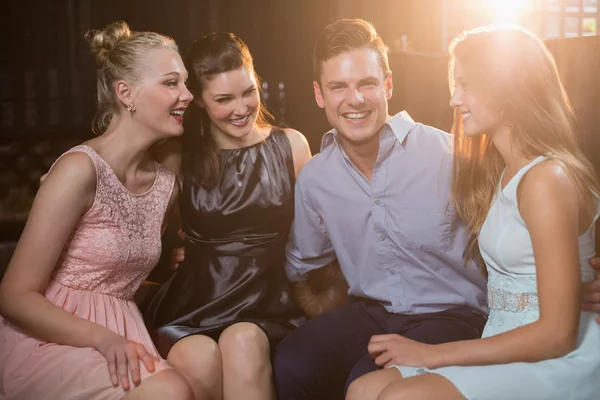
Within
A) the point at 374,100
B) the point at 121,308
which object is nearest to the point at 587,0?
the point at 374,100

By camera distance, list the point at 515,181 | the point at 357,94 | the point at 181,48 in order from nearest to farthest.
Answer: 1. the point at 515,181
2. the point at 357,94
3. the point at 181,48

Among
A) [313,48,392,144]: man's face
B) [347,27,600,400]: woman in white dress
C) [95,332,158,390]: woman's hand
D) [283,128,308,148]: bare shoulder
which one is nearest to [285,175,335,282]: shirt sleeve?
[283,128,308,148]: bare shoulder

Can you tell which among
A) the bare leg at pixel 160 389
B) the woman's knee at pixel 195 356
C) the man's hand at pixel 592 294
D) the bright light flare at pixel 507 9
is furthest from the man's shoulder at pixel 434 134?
the bright light flare at pixel 507 9

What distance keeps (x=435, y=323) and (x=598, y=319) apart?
0.44 metres

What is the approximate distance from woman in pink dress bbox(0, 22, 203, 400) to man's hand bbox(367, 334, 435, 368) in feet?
1.53

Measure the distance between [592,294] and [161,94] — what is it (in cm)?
123

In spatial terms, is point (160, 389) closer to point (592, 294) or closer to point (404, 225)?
point (404, 225)

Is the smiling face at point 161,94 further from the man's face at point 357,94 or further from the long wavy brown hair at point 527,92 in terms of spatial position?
the long wavy brown hair at point 527,92

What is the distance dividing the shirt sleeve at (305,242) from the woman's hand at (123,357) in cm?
62

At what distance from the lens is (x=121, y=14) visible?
4078mm

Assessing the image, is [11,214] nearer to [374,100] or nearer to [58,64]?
[58,64]

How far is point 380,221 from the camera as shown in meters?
1.99

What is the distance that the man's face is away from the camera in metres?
1.98

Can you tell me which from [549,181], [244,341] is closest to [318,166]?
[244,341]
